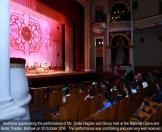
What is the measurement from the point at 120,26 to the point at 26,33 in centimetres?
513

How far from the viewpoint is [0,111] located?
162cm

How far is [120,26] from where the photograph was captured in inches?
488

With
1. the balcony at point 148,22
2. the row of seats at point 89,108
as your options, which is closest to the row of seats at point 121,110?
the row of seats at point 89,108

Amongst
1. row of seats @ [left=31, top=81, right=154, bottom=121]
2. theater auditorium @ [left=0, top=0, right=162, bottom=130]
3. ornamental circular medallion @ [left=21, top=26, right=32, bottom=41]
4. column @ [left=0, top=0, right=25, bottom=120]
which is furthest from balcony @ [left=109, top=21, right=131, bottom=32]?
column @ [left=0, top=0, right=25, bottom=120]

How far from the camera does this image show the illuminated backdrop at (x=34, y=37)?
914cm

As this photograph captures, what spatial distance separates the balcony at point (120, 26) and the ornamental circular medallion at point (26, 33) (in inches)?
186

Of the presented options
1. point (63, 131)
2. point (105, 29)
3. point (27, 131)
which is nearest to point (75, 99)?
point (63, 131)

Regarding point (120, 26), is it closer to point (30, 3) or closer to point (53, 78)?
point (30, 3)

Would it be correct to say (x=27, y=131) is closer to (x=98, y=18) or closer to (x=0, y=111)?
(x=0, y=111)

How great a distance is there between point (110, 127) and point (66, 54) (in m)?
10.2

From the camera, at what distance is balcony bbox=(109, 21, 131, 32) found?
1230cm

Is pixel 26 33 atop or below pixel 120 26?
below

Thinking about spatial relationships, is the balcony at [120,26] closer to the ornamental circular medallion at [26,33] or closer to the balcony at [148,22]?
the balcony at [148,22]

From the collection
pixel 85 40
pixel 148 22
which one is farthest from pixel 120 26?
pixel 85 40
